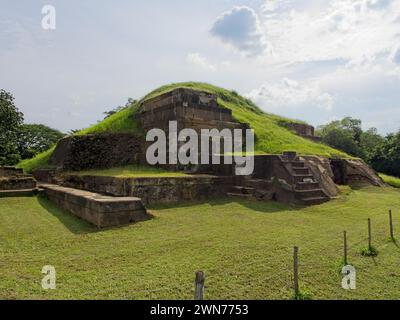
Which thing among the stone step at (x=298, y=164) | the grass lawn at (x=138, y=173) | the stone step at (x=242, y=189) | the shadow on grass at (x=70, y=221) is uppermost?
the stone step at (x=298, y=164)

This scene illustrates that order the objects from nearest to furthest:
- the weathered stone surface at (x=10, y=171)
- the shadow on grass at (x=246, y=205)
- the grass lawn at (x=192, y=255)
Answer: the grass lawn at (x=192, y=255), the shadow on grass at (x=246, y=205), the weathered stone surface at (x=10, y=171)

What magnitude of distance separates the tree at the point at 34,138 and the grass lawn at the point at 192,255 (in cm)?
2689

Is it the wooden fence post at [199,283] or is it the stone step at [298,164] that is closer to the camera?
the wooden fence post at [199,283]

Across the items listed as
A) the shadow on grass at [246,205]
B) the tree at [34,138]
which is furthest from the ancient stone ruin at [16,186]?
the tree at [34,138]

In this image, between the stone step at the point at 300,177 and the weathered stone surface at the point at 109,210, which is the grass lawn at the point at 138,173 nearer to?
the weathered stone surface at the point at 109,210

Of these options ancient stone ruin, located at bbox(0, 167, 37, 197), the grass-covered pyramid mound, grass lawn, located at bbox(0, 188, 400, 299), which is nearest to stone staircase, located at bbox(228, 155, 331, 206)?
Answer: grass lawn, located at bbox(0, 188, 400, 299)

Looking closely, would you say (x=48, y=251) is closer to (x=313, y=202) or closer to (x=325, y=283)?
(x=325, y=283)

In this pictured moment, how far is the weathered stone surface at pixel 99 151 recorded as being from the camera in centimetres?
1127

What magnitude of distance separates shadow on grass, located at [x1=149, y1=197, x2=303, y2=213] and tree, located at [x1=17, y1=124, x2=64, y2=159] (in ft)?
86.8

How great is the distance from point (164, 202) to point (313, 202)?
3.99m

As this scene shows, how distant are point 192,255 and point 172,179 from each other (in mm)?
3965

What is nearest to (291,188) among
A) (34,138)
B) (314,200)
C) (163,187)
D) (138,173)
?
(314,200)

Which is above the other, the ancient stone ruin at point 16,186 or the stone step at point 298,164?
the stone step at point 298,164
